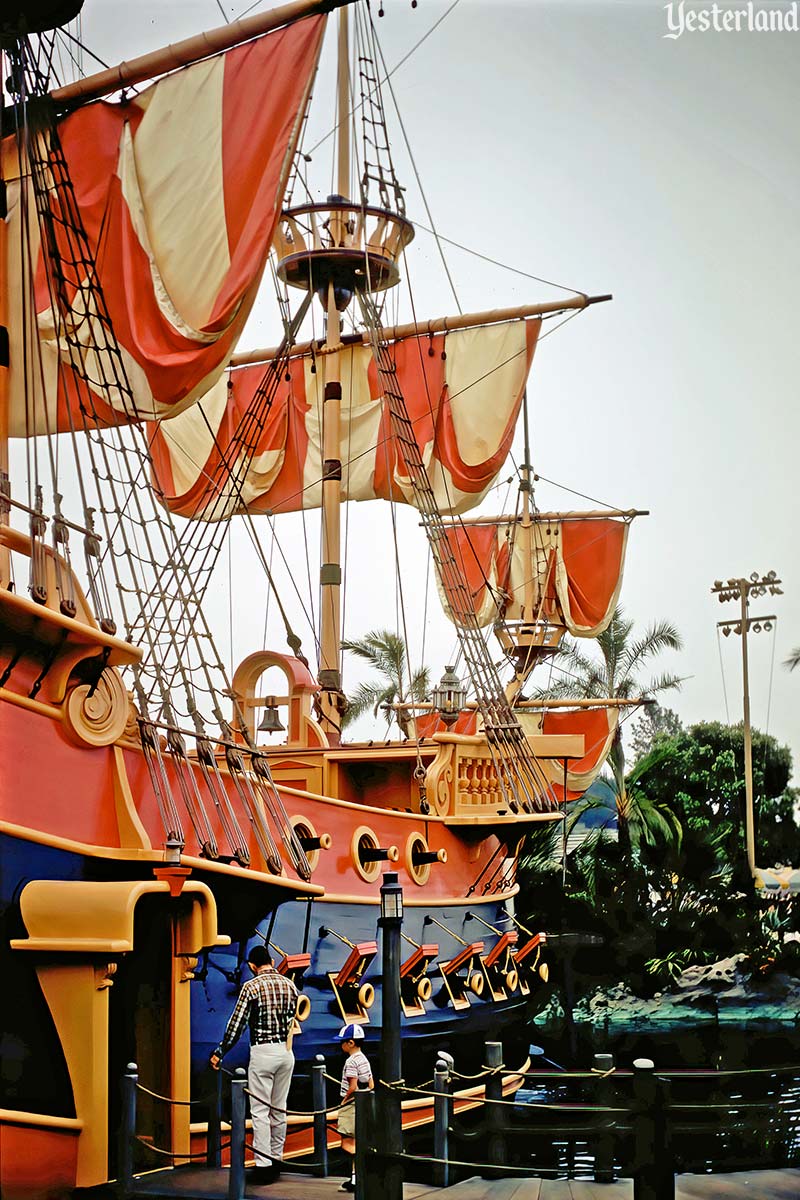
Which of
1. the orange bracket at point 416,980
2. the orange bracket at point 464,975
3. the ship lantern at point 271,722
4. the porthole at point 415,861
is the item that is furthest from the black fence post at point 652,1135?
the ship lantern at point 271,722

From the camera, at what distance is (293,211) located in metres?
14.2

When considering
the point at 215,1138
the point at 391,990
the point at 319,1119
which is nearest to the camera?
the point at 391,990

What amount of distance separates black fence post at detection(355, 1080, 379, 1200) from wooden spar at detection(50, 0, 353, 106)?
6.47m

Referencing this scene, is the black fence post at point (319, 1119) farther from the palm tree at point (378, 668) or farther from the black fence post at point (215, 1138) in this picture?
the palm tree at point (378, 668)

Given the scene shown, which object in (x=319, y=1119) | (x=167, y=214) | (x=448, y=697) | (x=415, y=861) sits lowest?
(x=319, y=1119)

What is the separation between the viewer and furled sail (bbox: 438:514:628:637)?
20.8 metres

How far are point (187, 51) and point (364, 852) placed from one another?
518 cm

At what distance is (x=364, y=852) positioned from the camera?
9.10m

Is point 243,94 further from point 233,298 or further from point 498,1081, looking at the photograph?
point 498,1081

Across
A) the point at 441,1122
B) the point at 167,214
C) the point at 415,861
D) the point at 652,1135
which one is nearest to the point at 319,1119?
the point at 441,1122

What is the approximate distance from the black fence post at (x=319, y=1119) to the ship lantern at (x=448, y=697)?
466cm

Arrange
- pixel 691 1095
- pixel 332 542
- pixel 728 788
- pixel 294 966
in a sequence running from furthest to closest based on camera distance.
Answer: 1. pixel 728 788
2. pixel 691 1095
3. pixel 332 542
4. pixel 294 966

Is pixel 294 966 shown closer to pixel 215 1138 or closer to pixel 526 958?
pixel 215 1138

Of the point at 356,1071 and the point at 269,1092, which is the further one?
the point at 356,1071
